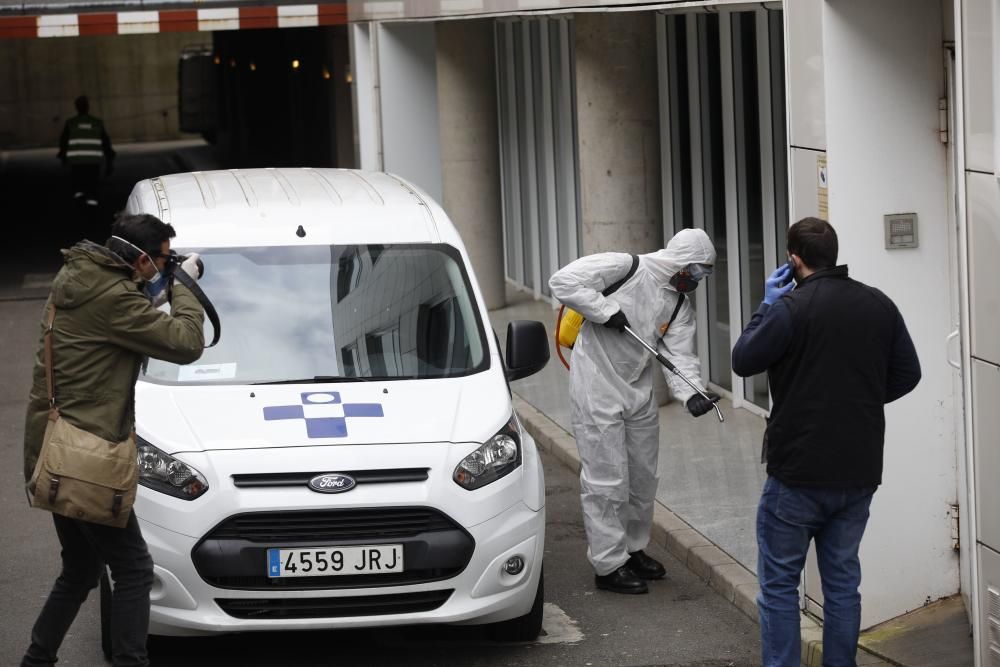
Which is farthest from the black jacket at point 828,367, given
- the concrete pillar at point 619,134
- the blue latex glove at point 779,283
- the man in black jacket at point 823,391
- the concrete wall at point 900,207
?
the concrete pillar at point 619,134

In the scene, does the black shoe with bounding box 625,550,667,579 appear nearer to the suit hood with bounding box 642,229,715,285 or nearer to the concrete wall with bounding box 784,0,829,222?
the suit hood with bounding box 642,229,715,285

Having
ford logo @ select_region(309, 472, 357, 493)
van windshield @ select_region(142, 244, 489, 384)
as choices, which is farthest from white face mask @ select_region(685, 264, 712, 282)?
ford logo @ select_region(309, 472, 357, 493)

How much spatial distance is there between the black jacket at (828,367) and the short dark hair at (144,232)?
2.03 metres

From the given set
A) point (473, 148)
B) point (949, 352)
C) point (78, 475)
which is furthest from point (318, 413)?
point (473, 148)

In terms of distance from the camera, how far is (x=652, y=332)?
23.5 feet

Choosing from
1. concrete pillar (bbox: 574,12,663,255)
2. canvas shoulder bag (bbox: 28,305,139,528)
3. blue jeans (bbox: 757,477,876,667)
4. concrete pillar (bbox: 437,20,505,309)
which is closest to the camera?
canvas shoulder bag (bbox: 28,305,139,528)

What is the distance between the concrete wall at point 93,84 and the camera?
44.9 metres

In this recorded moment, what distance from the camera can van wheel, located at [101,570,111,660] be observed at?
247 inches

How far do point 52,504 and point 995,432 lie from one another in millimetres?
3156

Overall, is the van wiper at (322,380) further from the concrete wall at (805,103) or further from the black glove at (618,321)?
the concrete wall at (805,103)

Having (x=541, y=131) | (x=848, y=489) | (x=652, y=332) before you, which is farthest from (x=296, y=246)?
(x=541, y=131)

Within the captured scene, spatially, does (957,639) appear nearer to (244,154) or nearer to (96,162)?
(96,162)

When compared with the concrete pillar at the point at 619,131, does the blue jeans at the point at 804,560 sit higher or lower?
lower

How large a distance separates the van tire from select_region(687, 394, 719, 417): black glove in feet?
8.50
